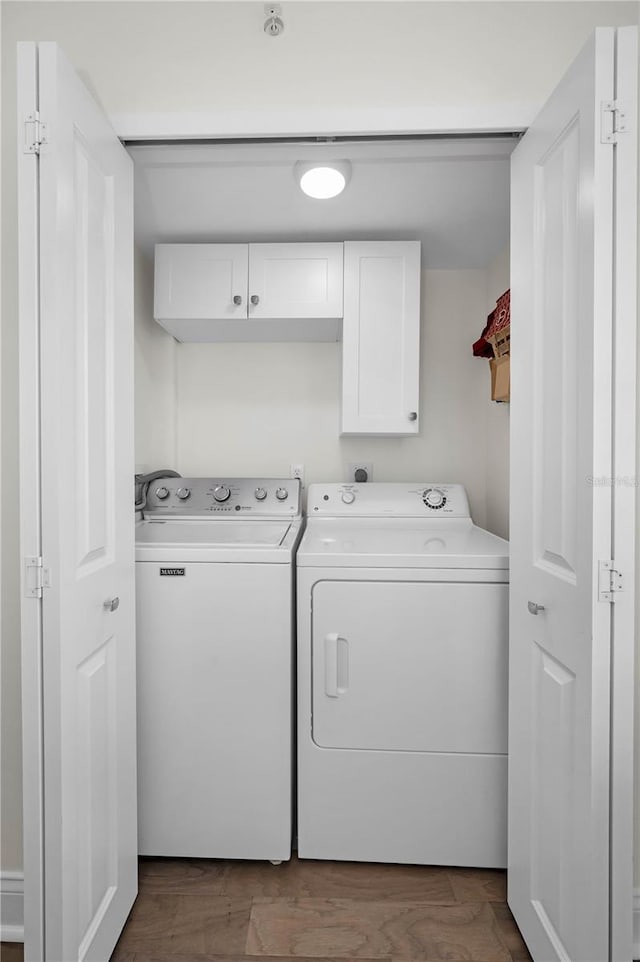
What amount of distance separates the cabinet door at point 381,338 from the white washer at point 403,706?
0.76 metres

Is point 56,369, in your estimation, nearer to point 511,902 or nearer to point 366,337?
point 366,337

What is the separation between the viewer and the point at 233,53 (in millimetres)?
1438

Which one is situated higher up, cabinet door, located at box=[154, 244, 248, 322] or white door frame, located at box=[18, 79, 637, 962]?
cabinet door, located at box=[154, 244, 248, 322]

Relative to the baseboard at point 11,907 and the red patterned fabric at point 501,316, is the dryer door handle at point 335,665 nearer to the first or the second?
the baseboard at point 11,907

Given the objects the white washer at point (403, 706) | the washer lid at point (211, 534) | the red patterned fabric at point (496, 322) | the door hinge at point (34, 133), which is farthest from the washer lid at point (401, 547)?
the door hinge at point (34, 133)

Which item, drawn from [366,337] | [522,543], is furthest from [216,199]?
[522,543]

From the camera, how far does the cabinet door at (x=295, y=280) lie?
221 centimetres

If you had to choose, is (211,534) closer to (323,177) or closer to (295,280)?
(295,280)

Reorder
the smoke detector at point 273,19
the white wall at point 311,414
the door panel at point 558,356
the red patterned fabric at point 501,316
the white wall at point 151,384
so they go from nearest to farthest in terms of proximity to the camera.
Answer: the door panel at point 558,356 → the smoke detector at point 273,19 → the red patterned fabric at point 501,316 → the white wall at point 151,384 → the white wall at point 311,414

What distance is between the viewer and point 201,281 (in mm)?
2234

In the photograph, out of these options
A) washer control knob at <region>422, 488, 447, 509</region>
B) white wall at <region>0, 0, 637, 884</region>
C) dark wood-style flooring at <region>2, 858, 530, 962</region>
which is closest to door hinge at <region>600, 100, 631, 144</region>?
white wall at <region>0, 0, 637, 884</region>

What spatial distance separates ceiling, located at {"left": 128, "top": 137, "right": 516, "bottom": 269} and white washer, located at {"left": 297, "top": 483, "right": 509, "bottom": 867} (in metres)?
1.15

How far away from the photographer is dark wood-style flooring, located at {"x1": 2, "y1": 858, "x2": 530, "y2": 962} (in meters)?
1.45

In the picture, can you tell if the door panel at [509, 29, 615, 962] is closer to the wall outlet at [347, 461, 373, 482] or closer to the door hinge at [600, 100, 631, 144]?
the door hinge at [600, 100, 631, 144]
